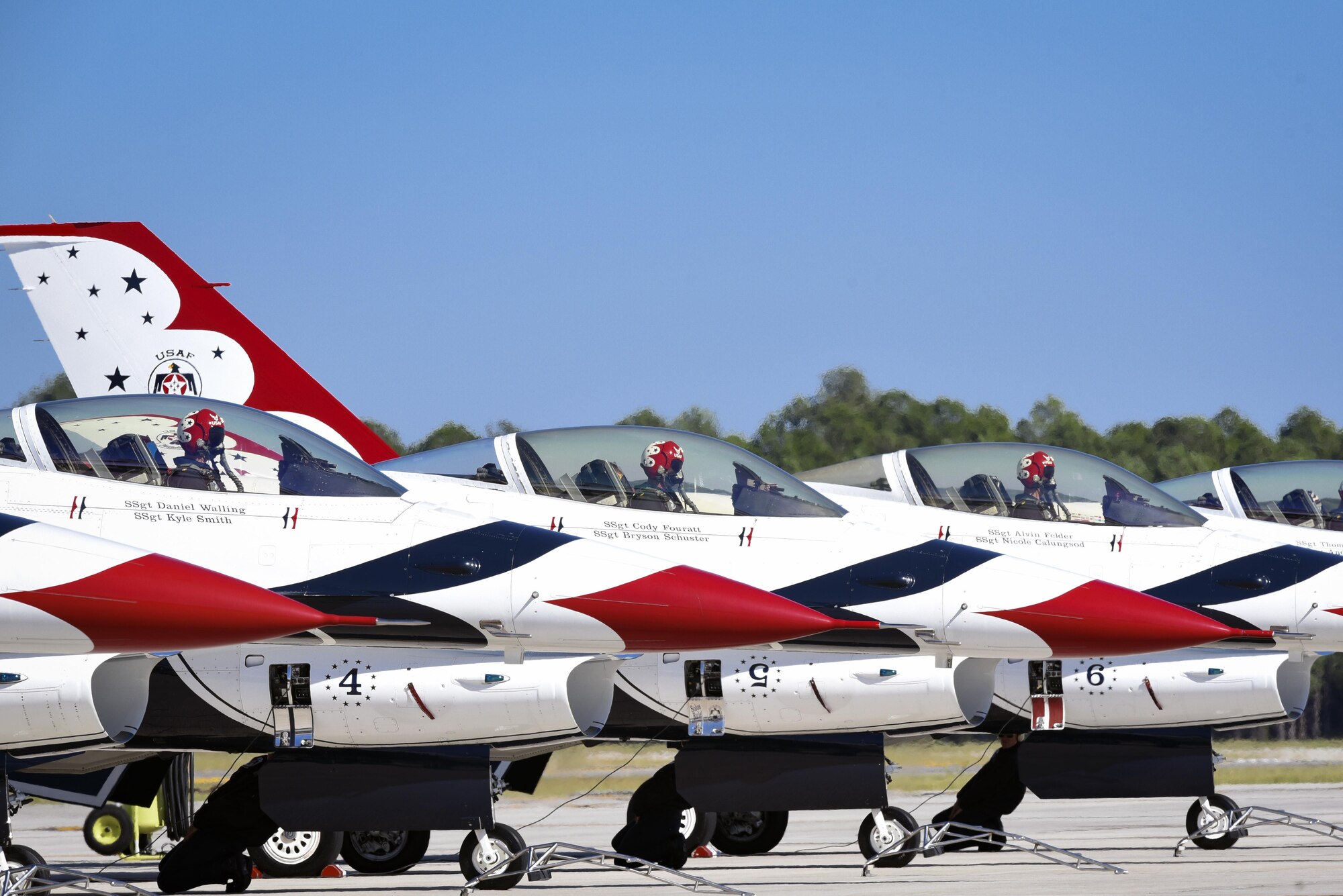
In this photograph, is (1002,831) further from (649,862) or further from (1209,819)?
(649,862)

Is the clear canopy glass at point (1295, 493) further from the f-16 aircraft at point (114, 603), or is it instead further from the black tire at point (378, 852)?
the f-16 aircraft at point (114, 603)

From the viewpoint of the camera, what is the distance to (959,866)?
1520 cm

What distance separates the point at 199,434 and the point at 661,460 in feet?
12.0

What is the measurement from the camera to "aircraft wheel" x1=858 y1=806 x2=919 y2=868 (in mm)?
14844

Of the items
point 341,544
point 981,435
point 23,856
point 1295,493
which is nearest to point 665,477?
point 341,544

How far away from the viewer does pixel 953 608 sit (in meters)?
12.9

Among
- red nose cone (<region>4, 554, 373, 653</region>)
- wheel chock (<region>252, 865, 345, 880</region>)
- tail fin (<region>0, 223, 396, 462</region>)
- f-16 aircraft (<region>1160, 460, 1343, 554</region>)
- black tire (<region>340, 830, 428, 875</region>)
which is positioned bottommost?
wheel chock (<region>252, 865, 345, 880</region>)

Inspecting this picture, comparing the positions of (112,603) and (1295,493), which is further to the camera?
(1295,493)

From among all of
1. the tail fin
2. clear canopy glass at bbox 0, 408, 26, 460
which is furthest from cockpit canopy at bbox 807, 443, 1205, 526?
clear canopy glass at bbox 0, 408, 26, 460

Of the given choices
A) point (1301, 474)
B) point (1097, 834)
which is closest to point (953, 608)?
point (1301, 474)

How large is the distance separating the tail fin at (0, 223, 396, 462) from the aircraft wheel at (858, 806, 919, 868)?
7.07m

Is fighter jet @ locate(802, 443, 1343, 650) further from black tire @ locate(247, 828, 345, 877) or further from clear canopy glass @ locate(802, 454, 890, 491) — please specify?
black tire @ locate(247, 828, 345, 877)

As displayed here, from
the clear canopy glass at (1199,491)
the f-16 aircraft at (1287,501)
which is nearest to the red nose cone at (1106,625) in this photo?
the f-16 aircraft at (1287,501)

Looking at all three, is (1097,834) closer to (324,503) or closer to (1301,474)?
(1301,474)
